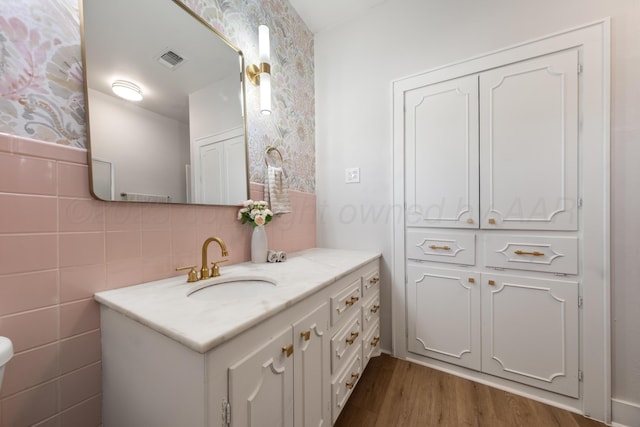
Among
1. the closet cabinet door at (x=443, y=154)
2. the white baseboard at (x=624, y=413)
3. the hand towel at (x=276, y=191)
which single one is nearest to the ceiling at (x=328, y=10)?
the closet cabinet door at (x=443, y=154)

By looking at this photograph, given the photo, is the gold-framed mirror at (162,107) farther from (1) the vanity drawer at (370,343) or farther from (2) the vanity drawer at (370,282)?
(1) the vanity drawer at (370,343)

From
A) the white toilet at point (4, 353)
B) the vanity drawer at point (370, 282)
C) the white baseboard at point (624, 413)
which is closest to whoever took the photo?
the white toilet at point (4, 353)

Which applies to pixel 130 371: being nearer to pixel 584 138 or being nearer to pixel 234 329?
pixel 234 329

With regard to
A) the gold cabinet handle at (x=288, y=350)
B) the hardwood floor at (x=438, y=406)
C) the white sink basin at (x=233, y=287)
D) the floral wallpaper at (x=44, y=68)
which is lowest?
the hardwood floor at (x=438, y=406)

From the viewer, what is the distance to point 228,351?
0.60 meters

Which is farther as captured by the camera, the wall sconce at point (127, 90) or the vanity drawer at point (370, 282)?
the vanity drawer at point (370, 282)

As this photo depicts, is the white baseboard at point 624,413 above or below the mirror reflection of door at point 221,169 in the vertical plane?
below

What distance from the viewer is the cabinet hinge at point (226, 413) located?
1.95ft

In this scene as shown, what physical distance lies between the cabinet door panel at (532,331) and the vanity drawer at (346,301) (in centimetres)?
80

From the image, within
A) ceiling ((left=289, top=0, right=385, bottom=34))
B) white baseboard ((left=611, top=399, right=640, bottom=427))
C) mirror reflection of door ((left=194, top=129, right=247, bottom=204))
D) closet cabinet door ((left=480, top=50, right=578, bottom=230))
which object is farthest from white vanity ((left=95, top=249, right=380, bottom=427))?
ceiling ((left=289, top=0, right=385, bottom=34))

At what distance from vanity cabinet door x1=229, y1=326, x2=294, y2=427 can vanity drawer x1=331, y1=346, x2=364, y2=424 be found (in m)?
0.36

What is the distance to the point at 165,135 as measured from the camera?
106cm

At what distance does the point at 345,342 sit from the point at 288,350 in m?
0.53

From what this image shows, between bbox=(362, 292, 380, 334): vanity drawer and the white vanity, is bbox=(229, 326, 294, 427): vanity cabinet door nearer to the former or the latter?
the white vanity
